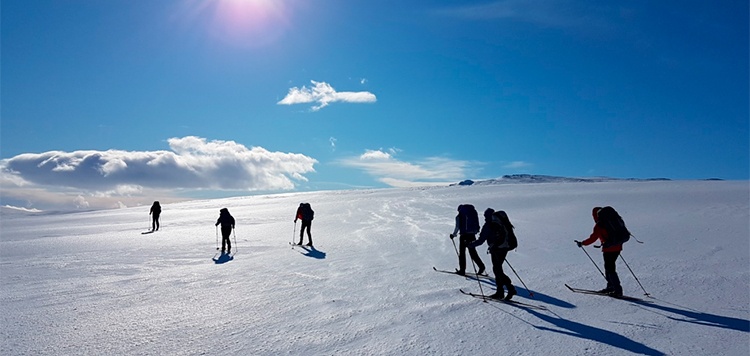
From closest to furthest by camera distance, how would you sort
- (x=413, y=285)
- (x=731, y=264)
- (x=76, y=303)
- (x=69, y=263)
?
(x=76, y=303) < (x=413, y=285) < (x=731, y=264) < (x=69, y=263)

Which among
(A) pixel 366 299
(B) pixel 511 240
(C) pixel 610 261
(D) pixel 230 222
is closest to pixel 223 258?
(D) pixel 230 222

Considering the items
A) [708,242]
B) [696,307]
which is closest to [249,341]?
[696,307]

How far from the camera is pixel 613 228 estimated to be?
799 cm

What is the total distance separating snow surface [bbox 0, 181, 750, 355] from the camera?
5.68 m

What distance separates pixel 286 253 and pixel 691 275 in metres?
10.9

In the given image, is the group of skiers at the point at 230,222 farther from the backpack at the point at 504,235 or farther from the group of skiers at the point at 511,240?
the backpack at the point at 504,235

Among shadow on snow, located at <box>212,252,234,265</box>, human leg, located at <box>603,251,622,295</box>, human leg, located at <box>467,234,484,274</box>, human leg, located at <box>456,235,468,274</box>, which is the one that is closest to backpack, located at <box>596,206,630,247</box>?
human leg, located at <box>603,251,622,295</box>

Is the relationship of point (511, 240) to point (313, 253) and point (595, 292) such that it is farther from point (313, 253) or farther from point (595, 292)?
point (313, 253)

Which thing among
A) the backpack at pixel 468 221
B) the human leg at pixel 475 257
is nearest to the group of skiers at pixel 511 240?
the human leg at pixel 475 257

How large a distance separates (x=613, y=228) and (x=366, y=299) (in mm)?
4667

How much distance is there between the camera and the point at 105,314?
7121 millimetres

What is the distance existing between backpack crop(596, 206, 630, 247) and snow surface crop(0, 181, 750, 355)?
3.56 feet

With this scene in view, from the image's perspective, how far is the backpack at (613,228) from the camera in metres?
7.95

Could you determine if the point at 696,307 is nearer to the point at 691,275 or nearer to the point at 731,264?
the point at 691,275
